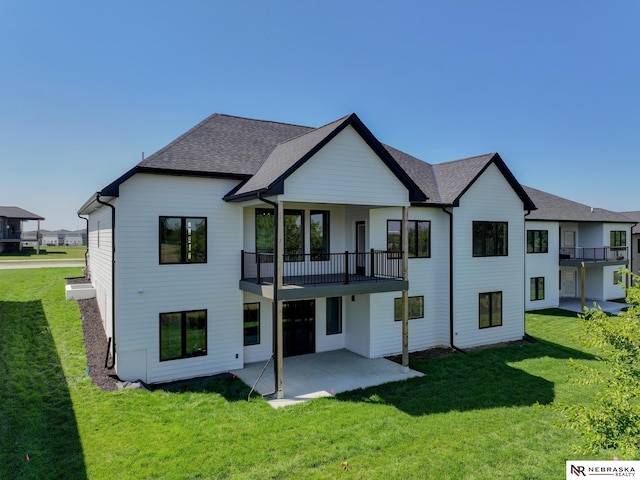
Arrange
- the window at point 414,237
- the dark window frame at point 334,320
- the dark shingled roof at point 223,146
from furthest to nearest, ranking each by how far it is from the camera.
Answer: the dark window frame at point 334,320, the window at point 414,237, the dark shingled roof at point 223,146

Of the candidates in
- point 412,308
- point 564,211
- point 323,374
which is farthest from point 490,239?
point 564,211

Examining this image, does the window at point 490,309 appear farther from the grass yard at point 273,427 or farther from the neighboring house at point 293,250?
the grass yard at point 273,427

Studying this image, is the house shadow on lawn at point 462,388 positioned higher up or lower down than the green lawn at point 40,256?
lower down

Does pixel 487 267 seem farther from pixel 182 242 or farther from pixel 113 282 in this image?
pixel 113 282

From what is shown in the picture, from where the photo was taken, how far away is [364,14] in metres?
14.2

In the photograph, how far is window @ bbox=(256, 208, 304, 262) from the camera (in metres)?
13.5

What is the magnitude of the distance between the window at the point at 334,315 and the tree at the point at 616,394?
978 cm

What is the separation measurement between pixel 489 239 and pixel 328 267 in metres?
7.33

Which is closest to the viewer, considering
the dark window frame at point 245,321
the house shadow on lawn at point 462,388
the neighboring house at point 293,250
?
the house shadow on lawn at point 462,388

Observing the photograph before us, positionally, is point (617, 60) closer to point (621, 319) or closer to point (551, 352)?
point (551, 352)

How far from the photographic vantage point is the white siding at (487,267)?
15.8 m

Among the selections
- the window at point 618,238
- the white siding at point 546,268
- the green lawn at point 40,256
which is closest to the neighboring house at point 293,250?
the white siding at point 546,268

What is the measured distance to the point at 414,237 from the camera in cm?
1536

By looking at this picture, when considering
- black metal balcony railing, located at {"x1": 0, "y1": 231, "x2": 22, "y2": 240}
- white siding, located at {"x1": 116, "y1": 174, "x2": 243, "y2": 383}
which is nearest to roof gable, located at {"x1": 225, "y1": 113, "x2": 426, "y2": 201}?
white siding, located at {"x1": 116, "y1": 174, "x2": 243, "y2": 383}
